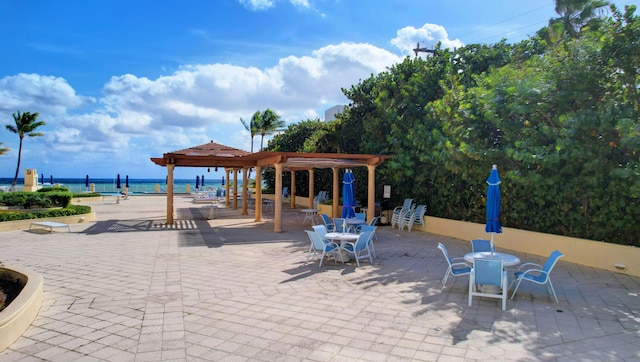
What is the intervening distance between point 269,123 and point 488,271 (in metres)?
30.1

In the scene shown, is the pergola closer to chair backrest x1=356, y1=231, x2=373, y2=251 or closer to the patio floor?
the patio floor

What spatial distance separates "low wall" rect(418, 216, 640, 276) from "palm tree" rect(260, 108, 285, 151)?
24.9 metres

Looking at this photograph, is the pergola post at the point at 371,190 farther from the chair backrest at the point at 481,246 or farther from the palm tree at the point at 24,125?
the palm tree at the point at 24,125

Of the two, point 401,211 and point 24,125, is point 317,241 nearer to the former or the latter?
point 401,211

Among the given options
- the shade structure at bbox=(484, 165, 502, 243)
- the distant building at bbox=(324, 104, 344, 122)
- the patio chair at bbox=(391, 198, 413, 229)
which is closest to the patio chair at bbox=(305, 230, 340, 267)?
the shade structure at bbox=(484, 165, 502, 243)

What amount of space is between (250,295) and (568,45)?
7.98 m

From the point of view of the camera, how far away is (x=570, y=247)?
8.14 meters

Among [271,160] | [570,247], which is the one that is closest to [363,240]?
[570,247]

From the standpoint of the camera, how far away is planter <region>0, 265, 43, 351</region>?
3702 mm

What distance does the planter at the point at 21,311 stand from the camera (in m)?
3.70

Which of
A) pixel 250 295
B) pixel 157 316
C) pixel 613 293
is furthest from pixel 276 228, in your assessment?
pixel 613 293

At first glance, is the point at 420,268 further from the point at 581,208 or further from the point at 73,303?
the point at 73,303

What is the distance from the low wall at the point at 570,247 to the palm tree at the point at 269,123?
81.5 feet

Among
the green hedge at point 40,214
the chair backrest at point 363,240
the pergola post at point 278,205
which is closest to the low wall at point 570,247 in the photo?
the chair backrest at point 363,240
